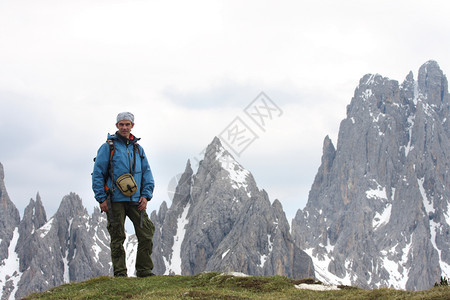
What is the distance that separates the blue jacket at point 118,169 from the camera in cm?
1784

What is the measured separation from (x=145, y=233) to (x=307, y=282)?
565cm

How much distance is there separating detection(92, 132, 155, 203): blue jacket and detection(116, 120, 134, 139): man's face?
149mm

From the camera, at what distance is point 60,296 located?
50.2 feet

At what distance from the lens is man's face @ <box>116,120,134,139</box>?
1822 cm

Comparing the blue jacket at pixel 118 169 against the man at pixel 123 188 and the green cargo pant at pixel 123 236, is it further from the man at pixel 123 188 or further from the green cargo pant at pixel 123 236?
the green cargo pant at pixel 123 236

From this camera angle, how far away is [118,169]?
18109mm

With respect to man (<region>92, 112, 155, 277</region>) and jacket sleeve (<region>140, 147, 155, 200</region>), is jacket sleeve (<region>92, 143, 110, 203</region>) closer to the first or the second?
man (<region>92, 112, 155, 277</region>)

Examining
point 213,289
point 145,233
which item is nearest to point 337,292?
point 213,289

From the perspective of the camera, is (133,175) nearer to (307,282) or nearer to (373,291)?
(307,282)

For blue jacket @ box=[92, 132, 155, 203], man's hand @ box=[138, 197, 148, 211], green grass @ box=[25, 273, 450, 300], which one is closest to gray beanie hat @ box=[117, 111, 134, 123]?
blue jacket @ box=[92, 132, 155, 203]

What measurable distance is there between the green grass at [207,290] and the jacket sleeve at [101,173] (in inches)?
108

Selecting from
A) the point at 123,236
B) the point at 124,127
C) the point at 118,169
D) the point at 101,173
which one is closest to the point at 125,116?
the point at 124,127

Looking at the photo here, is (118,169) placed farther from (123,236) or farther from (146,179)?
(123,236)

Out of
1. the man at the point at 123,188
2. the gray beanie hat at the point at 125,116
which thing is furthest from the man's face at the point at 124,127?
the gray beanie hat at the point at 125,116
